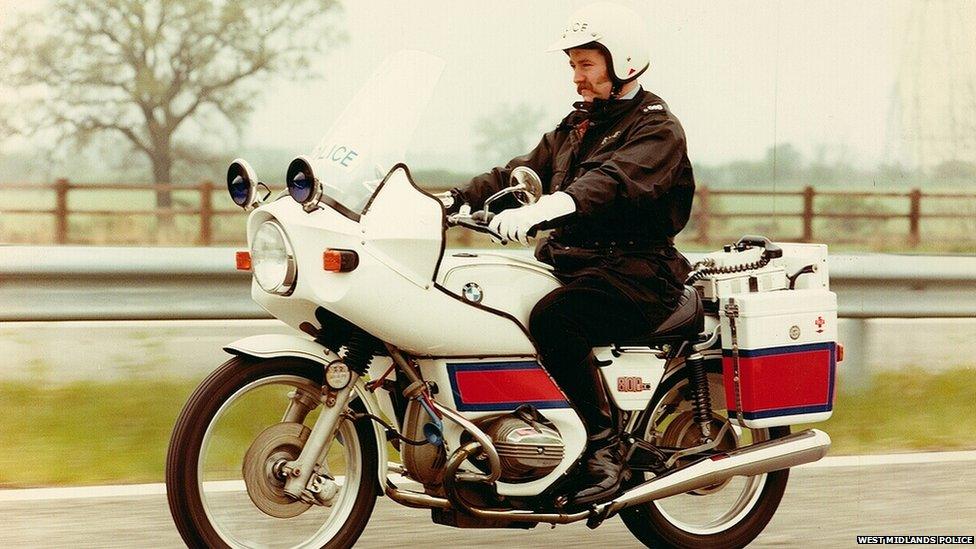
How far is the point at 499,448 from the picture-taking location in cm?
420

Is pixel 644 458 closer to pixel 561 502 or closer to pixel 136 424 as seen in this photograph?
pixel 561 502

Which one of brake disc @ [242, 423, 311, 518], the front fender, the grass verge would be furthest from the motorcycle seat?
the grass verge

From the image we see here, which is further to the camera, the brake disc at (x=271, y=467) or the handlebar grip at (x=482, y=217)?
the handlebar grip at (x=482, y=217)

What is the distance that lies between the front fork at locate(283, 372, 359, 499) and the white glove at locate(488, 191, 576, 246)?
1.95ft

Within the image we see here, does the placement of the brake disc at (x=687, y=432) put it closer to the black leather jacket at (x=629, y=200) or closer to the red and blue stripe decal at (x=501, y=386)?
the black leather jacket at (x=629, y=200)

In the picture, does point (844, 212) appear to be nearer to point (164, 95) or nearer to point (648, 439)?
point (164, 95)

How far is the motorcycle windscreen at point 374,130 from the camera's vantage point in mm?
4023

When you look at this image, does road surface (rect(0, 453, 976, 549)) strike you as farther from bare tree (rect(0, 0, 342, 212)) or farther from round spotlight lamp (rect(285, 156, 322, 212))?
bare tree (rect(0, 0, 342, 212))

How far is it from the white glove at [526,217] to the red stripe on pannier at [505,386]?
17.3 inches

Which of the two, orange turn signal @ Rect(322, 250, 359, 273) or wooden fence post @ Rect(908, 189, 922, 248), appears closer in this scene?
orange turn signal @ Rect(322, 250, 359, 273)

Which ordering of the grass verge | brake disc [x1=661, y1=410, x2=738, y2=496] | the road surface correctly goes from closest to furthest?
the road surface < brake disc [x1=661, y1=410, x2=738, y2=496] < the grass verge

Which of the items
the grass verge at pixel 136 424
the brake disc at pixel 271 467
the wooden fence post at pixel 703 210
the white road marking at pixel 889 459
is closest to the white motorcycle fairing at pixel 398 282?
the brake disc at pixel 271 467

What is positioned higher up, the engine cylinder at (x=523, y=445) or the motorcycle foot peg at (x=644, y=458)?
the engine cylinder at (x=523, y=445)

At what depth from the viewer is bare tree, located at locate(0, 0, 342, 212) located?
1148cm
